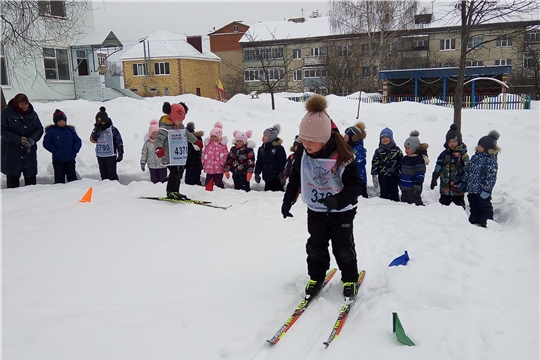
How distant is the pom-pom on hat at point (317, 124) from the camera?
3730 mm

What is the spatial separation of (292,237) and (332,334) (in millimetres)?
2545

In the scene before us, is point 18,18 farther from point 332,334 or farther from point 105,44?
point 105,44

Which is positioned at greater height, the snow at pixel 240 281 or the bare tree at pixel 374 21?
the bare tree at pixel 374 21

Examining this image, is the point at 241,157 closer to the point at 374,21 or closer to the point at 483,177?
the point at 483,177

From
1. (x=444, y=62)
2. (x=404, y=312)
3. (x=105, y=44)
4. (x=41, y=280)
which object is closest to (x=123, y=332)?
(x=41, y=280)

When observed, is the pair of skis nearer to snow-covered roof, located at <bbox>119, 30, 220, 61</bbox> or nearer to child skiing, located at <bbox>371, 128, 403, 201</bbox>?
child skiing, located at <bbox>371, 128, 403, 201</bbox>

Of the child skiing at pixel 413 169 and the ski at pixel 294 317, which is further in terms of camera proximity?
the child skiing at pixel 413 169

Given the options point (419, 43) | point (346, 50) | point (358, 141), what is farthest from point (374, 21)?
point (358, 141)

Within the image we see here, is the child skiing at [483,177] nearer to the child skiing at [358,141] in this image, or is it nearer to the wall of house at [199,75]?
the child skiing at [358,141]

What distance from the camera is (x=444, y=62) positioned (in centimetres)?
5062

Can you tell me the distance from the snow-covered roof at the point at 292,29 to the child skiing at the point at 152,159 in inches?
1978

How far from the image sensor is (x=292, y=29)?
58.8m

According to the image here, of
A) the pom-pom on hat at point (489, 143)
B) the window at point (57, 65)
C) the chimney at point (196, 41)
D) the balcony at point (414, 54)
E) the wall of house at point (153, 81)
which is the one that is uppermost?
the chimney at point (196, 41)

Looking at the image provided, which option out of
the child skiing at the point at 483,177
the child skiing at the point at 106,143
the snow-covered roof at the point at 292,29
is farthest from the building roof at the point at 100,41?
the snow-covered roof at the point at 292,29
